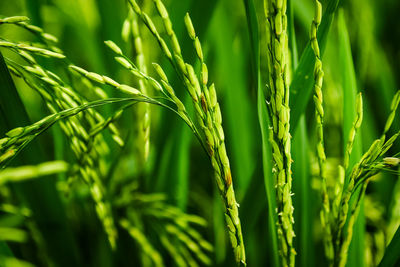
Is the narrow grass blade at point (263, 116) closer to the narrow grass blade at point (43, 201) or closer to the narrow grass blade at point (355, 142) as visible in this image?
the narrow grass blade at point (355, 142)

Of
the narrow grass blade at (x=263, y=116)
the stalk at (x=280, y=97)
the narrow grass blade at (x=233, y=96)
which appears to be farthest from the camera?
the narrow grass blade at (x=233, y=96)

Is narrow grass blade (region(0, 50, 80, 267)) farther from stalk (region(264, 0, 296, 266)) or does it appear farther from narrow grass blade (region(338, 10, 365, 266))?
narrow grass blade (region(338, 10, 365, 266))

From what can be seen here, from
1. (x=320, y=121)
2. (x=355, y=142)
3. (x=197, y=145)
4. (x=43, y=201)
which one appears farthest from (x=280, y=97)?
(x=197, y=145)

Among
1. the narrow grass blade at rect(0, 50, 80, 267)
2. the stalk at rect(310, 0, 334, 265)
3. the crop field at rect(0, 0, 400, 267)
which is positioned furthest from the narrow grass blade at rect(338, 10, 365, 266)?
the narrow grass blade at rect(0, 50, 80, 267)

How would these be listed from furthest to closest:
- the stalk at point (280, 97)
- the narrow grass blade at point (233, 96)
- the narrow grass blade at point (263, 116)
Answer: the narrow grass blade at point (233, 96)
the narrow grass blade at point (263, 116)
the stalk at point (280, 97)

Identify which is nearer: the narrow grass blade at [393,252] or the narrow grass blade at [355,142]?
the narrow grass blade at [393,252]

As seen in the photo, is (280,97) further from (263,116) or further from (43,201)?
(43,201)

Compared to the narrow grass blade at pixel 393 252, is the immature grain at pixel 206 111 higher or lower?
higher

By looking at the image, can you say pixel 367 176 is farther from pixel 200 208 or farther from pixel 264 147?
pixel 200 208

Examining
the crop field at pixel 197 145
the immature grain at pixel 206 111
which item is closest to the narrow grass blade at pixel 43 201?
the crop field at pixel 197 145
